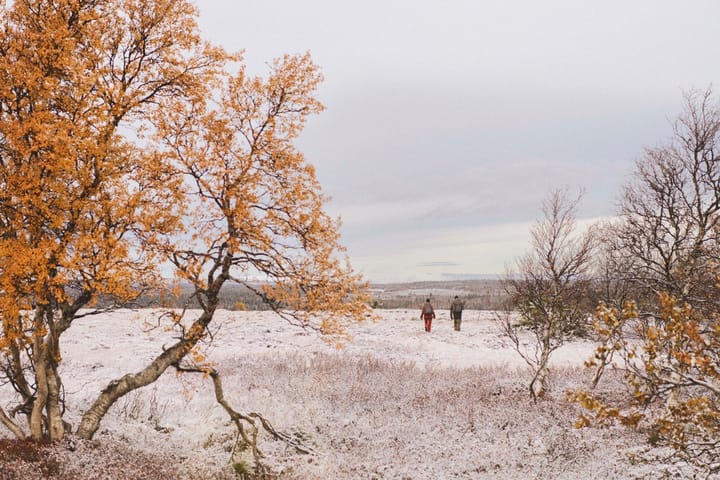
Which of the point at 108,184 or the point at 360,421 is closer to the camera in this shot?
the point at 108,184

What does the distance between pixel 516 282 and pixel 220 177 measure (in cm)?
1151

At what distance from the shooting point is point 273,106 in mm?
10570

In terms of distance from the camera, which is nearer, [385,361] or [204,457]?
[204,457]

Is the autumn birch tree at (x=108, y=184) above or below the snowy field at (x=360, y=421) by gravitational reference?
above

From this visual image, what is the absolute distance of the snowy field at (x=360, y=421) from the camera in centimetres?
1072

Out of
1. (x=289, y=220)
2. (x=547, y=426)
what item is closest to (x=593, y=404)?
(x=289, y=220)

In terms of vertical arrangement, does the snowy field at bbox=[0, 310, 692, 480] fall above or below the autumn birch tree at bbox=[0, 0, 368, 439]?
below

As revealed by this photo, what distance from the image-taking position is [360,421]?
13859 millimetres

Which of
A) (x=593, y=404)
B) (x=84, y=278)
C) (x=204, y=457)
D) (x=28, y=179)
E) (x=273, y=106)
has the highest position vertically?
(x=273, y=106)

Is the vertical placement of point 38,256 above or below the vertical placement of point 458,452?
above

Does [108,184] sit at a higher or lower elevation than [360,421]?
higher

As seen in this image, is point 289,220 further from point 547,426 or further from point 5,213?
point 547,426

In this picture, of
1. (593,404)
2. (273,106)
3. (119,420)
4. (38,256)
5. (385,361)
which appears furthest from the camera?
(385,361)

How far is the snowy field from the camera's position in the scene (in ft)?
35.2
